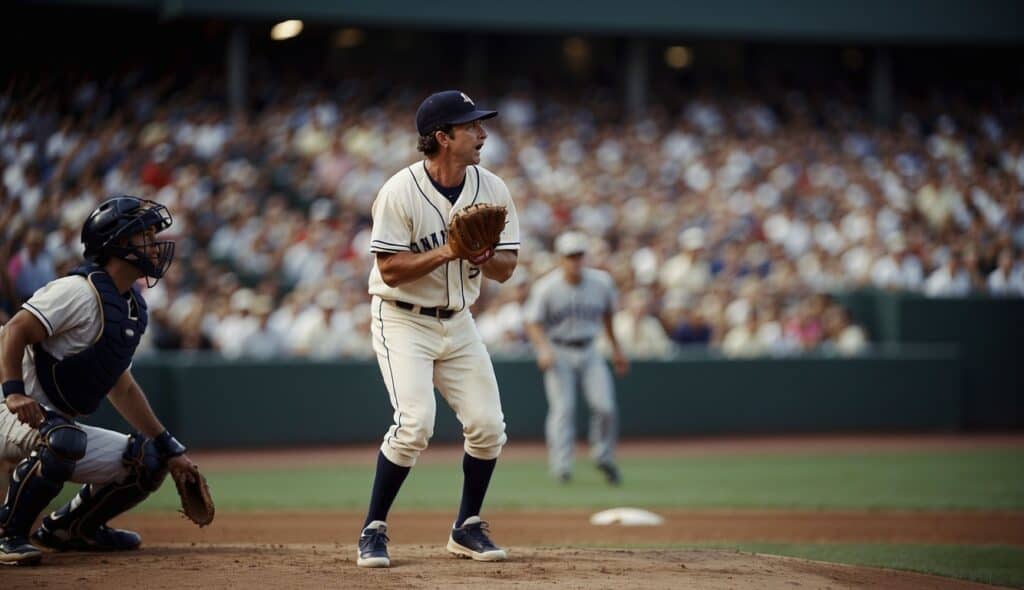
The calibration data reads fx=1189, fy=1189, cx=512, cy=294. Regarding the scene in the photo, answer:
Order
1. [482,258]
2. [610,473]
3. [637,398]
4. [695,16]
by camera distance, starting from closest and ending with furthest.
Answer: [482,258], [610,473], [637,398], [695,16]

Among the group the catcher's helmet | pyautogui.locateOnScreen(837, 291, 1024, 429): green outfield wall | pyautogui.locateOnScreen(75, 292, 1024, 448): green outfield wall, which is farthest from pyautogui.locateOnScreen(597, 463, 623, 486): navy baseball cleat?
pyautogui.locateOnScreen(837, 291, 1024, 429): green outfield wall

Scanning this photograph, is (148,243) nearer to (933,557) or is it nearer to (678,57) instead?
(933,557)

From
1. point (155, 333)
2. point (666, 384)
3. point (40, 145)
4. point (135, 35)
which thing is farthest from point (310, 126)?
point (40, 145)

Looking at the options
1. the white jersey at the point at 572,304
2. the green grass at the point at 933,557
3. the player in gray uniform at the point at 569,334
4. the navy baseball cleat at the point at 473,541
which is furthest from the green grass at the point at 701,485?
the navy baseball cleat at the point at 473,541

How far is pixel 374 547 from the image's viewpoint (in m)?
5.59

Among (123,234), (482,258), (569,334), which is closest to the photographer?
(482,258)

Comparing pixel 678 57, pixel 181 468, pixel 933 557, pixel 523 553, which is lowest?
pixel 933 557

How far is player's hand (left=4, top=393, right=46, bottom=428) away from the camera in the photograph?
5.41m

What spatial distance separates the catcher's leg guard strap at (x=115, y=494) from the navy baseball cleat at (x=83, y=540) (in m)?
0.02

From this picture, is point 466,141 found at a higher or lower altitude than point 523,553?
higher

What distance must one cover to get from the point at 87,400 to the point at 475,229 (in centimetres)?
215

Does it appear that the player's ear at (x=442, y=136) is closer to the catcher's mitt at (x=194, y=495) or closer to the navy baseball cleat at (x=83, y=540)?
the catcher's mitt at (x=194, y=495)

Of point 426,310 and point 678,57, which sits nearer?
point 426,310

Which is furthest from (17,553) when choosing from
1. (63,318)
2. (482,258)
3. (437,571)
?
(482,258)
